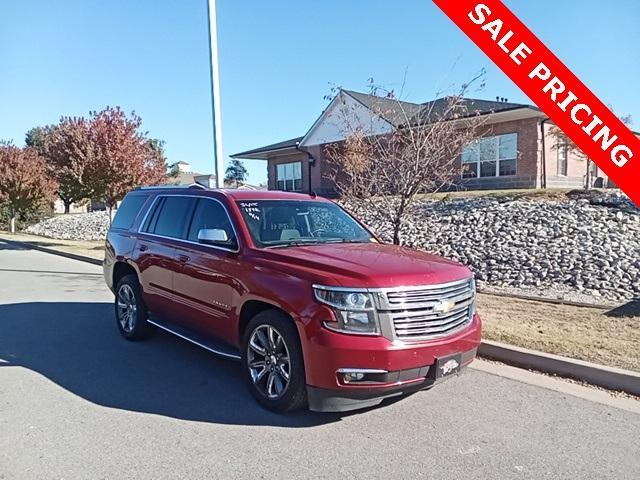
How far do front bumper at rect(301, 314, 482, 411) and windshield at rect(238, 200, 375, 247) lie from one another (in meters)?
1.30

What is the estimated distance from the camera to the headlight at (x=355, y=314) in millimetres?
3602

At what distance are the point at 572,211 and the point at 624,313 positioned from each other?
659 cm

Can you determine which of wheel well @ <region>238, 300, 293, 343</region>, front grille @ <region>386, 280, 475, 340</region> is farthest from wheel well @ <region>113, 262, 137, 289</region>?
front grille @ <region>386, 280, 475, 340</region>

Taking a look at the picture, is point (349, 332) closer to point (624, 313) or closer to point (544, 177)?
point (624, 313)

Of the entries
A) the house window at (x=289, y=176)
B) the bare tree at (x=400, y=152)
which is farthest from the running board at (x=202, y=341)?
the house window at (x=289, y=176)

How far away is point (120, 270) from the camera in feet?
22.4

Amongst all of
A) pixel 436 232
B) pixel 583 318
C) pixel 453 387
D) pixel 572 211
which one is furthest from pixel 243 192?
pixel 572 211

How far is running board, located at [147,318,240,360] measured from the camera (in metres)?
4.56

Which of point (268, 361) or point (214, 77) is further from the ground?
point (214, 77)

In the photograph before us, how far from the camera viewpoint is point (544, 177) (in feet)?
71.1

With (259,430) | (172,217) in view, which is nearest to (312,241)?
(259,430)

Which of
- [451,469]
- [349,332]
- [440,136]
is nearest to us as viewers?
[451,469]

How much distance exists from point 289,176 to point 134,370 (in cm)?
3012

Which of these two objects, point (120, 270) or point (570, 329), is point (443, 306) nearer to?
point (570, 329)
